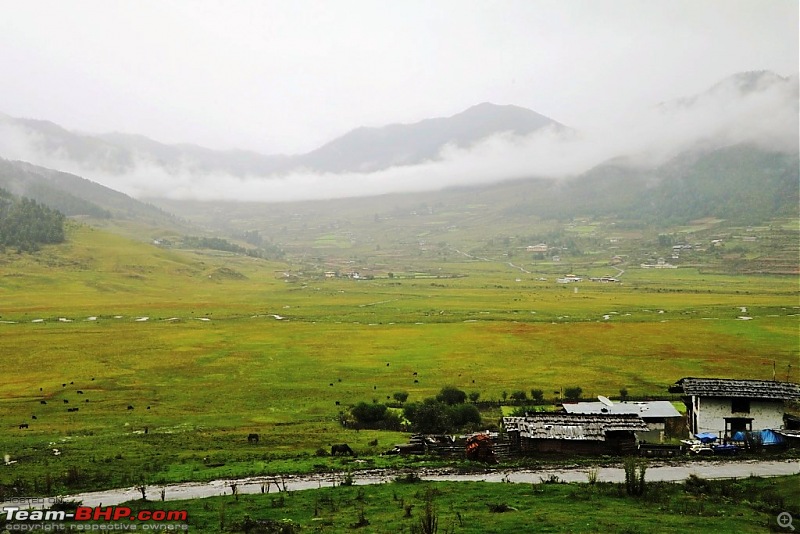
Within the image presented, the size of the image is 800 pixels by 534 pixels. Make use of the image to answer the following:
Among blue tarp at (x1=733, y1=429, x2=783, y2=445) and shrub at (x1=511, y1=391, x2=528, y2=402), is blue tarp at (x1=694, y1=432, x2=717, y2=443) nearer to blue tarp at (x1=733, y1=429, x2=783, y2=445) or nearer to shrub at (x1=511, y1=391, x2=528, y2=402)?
blue tarp at (x1=733, y1=429, x2=783, y2=445)

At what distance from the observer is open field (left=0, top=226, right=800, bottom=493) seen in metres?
39.5

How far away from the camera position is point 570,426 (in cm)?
3803

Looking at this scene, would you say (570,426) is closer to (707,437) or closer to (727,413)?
Answer: (707,437)

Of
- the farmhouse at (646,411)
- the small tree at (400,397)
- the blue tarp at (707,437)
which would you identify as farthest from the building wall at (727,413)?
the small tree at (400,397)

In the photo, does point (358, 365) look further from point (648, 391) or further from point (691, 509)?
point (691, 509)

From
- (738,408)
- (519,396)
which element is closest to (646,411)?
(738,408)

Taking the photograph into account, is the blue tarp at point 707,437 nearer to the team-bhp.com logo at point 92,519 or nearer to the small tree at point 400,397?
the small tree at point 400,397

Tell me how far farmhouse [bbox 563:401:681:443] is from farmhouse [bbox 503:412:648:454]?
13.7 ft

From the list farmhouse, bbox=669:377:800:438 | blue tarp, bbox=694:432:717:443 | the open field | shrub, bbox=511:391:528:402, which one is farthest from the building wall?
shrub, bbox=511:391:528:402

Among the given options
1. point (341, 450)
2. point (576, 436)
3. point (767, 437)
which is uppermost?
point (576, 436)

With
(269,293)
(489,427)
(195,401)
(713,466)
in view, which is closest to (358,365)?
(195,401)

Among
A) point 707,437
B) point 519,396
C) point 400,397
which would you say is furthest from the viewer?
point 519,396

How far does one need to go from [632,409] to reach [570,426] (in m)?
A: 10.9

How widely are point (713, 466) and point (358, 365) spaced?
163 ft
